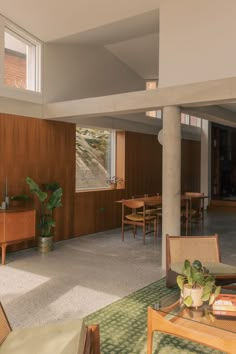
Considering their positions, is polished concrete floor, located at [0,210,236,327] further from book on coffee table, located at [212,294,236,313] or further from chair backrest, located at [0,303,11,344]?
book on coffee table, located at [212,294,236,313]

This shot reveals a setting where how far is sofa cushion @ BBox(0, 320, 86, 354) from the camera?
1.93 m

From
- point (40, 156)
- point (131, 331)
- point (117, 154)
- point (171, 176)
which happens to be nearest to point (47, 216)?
point (40, 156)

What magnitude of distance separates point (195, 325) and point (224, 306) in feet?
1.11

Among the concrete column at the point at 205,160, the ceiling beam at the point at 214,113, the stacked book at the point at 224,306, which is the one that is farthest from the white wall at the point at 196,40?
the concrete column at the point at 205,160

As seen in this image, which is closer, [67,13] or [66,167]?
[67,13]

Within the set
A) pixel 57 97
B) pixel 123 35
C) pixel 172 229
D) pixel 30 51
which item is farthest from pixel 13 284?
pixel 123 35

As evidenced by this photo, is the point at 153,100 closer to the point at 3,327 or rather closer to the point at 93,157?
the point at 93,157

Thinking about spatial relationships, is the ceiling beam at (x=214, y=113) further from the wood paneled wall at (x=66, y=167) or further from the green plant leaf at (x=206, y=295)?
the green plant leaf at (x=206, y=295)

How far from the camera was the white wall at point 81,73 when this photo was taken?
6.81 metres

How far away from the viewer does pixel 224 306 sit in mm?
2627

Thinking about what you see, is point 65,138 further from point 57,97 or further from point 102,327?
point 102,327

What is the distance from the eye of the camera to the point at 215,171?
1364 centimetres

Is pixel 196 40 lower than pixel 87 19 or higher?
lower

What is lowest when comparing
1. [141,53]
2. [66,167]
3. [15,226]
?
[15,226]
